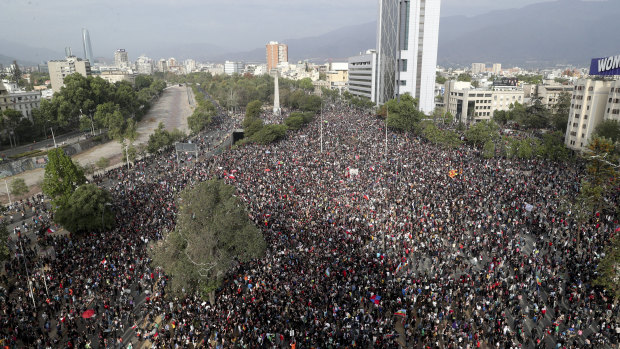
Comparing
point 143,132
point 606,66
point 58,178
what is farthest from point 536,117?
point 143,132

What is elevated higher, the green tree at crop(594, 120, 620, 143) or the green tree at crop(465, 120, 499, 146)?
the green tree at crop(594, 120, 620, 143)

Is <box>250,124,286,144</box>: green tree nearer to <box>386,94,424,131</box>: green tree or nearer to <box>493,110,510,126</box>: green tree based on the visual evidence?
<box>386,94,424,131</box>: green tree

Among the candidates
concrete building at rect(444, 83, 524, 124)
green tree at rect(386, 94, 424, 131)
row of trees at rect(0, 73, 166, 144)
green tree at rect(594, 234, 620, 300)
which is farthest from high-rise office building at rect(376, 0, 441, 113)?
green tree at rect(594, 234, 620, 300)

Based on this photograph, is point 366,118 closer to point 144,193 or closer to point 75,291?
point 144,193

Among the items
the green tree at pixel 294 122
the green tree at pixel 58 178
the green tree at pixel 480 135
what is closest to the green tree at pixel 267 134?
the green tree at pixel 294 122

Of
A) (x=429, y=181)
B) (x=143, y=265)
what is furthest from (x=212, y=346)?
(x=429, y=181)

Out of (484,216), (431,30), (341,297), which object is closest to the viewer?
(341,297)
